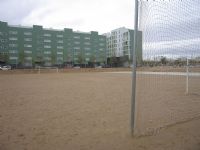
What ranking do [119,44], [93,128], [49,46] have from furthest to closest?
[119,44], [49,46], [93,128]

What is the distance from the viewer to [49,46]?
83812mm

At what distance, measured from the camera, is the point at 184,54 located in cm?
634

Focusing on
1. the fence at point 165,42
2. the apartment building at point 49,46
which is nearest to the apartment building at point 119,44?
the apartment building at point 49,46

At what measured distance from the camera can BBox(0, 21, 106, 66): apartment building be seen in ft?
247

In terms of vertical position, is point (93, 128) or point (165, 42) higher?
point (165, 42)

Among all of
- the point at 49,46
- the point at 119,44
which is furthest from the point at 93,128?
the point at 119,44

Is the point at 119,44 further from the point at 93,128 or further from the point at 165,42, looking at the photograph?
the point at 93,128

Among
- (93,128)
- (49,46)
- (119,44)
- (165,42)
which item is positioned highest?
(119,44)

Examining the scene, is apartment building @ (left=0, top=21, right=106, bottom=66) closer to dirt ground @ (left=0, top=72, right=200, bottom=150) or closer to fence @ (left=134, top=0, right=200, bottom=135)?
dirt ground @ (left=0, top=72, right=200, bottom=150)

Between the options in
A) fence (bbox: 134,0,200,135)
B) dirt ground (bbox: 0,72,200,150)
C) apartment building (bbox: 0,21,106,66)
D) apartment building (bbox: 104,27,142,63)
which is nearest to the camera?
dirt ground (bbox: 0,72,200,150)

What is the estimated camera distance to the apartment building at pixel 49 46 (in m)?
75.3

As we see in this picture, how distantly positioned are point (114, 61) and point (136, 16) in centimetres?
8560

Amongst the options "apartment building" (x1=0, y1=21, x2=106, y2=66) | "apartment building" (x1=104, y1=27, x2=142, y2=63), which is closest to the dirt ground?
"apartment building" (x1=0, y1=21, x2=106, y2=66)

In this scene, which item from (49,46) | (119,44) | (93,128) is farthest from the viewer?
(119,44)
